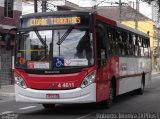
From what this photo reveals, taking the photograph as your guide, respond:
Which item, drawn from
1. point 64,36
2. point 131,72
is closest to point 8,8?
point 131,72

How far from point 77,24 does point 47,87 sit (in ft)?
6.89

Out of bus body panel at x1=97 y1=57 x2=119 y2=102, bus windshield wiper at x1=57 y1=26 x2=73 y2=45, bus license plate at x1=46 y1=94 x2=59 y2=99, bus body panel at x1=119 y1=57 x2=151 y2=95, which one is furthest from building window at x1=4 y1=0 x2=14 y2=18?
bus license plate at x1=46 y1=94 x2=59 y2=99

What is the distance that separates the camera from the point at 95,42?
14.3 metres

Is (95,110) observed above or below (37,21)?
below

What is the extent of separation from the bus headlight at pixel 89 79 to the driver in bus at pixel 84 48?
41 centimetres

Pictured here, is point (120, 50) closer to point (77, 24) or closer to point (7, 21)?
point (77, 24)

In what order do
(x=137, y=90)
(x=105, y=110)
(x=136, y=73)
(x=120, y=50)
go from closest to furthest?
(x=105, y=110)
(x=120, y=50)
(x=136, y=73)
(x=137, y=90)

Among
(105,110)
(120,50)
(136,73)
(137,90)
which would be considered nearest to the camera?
(105,110)

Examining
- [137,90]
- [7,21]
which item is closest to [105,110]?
[137,90]

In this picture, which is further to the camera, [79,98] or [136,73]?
[136,73]

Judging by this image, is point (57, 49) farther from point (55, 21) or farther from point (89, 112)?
point (89, 112)

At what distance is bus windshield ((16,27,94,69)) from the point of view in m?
14.0

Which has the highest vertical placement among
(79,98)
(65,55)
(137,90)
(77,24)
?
(77,24)

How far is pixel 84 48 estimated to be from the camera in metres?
14.2
